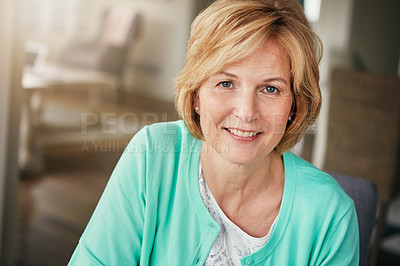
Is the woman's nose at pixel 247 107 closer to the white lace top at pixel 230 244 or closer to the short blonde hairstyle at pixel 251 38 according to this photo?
the short blonde hairstyle at pixel 251 38

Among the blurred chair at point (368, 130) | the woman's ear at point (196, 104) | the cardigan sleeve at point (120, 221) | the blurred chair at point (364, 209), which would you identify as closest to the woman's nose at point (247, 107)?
the woman's ear at point (196, 104)

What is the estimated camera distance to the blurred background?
222cm

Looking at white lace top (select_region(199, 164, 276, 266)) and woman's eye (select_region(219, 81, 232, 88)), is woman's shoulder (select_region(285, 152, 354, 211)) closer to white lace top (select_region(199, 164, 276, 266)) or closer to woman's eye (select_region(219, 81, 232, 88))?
white lace top (select_region(199, 164, 276, 266))

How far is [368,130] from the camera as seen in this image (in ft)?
8.07

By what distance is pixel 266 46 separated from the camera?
3.58ft

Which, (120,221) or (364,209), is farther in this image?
(364,209)

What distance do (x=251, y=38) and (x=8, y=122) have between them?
1.38 m

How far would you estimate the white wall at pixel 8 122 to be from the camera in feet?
6.63

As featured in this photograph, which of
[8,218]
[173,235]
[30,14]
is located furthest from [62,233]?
[173,235]

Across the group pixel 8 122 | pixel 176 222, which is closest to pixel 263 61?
pixel 176 222

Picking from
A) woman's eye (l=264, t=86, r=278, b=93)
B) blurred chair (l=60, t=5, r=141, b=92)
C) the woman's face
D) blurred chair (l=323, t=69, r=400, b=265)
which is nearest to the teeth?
the woman's face

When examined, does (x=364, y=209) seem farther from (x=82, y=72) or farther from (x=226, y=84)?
(x=82, y=72)

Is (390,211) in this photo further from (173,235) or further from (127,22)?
(173,235)

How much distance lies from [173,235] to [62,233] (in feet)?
5.02
